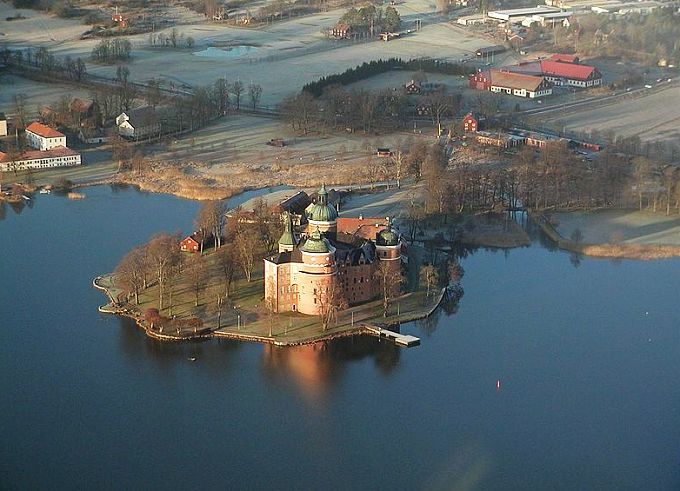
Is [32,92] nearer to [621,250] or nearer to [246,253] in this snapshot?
[246,253]

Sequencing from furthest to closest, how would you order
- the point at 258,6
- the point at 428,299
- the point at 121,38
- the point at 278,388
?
the point at 258,6
the point at 121,38
the point at 428,299
the point at 278,388

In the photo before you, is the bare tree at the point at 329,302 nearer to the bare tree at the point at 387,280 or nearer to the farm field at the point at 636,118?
the bare tree at the point at 387,280

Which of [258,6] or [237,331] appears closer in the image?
[237,331]

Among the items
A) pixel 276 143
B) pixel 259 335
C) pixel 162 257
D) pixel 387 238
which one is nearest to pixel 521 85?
pixel 276 143

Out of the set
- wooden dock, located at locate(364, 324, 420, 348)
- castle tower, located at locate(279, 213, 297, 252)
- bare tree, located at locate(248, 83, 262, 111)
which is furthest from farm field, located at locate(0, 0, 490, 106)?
wooden dock, located at locate(364, 324, 420, 348)

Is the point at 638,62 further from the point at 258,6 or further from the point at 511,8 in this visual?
the point at 258,6

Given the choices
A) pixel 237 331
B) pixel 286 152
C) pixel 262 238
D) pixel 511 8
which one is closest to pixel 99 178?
pixel 286 152
